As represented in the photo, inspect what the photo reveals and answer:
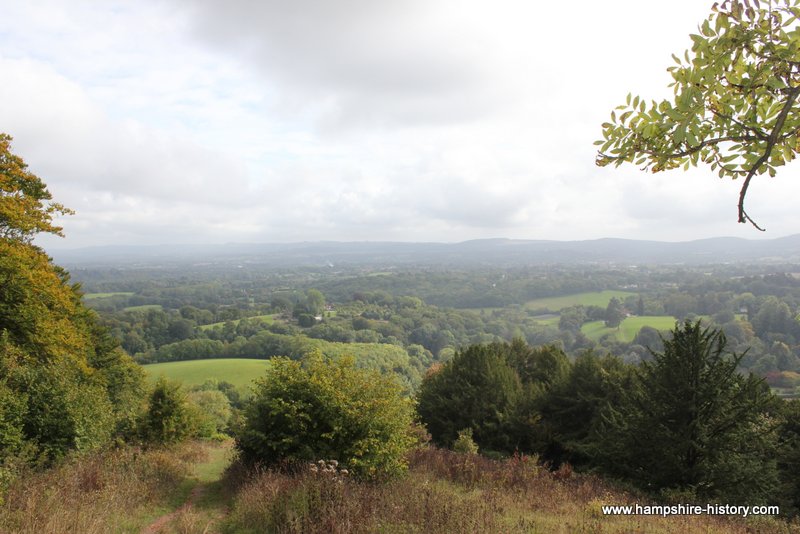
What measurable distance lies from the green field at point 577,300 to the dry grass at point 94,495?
130356mm

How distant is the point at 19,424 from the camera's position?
923 centimetres

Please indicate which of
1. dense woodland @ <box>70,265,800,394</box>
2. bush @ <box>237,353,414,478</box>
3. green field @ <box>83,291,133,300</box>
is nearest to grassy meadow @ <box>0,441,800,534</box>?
bush @ <box>237,353,414,478</box>

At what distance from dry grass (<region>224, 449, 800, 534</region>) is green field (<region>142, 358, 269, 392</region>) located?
50.5m

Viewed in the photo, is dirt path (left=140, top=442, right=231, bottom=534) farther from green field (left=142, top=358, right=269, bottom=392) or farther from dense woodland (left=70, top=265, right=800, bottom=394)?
green field (left=142, top=358, right=269, bottom=392)

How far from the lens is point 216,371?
61094 millimetres

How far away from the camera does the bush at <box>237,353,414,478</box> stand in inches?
357

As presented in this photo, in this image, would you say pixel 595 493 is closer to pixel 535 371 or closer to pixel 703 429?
pixel 703 429

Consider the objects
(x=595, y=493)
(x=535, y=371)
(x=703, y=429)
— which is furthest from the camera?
(x=535, y=371)

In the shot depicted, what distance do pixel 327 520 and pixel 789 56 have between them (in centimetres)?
621

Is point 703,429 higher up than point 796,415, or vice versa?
point 703,429

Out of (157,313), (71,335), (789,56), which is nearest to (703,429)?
(789,56)

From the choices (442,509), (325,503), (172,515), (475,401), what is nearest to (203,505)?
(172,515)

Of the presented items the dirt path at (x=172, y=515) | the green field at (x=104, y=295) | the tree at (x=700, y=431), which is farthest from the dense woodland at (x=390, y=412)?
the green field at (x=104, y=295)

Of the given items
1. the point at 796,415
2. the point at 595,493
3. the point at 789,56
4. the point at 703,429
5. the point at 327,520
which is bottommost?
the point at 796,415
